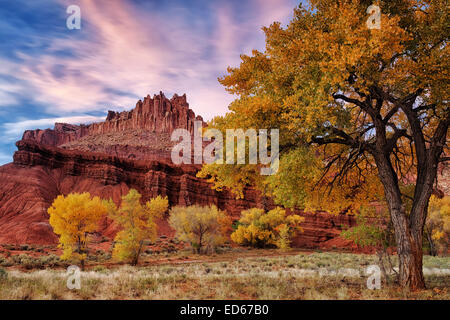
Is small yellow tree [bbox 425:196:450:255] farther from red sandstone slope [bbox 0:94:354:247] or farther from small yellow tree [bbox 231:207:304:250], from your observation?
red sandstone slope [bbox 0:94:354:247]

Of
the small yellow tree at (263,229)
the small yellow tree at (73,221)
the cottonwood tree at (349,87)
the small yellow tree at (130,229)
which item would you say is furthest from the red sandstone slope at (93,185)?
the cottonwood tree at (349,87)

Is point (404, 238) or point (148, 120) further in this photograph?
point (148, 120)

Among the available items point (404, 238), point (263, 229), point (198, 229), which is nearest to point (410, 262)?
point (404, 238)

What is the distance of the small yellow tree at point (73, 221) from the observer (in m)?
23.8

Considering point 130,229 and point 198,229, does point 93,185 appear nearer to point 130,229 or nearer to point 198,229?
point 198,229

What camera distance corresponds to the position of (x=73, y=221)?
79.3 ft

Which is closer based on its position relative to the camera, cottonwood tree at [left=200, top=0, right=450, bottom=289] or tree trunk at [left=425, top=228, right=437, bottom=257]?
cottonwood tree at [left=200, top=0, right=450, bottom=289]

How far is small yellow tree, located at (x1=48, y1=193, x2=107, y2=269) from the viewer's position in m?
23.8

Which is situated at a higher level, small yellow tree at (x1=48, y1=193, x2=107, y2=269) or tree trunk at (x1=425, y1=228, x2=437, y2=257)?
small yellow tree at (x1=48, y1=193, x2=107, y2=269)

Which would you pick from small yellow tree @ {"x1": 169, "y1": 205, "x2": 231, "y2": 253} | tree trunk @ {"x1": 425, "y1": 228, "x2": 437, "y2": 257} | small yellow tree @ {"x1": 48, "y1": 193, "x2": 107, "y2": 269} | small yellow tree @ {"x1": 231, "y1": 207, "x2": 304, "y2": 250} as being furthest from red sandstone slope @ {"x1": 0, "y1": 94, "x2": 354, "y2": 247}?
small yellow tree @ {"x1": 48, "y1": 193, "x2": 107, "y2": 269}

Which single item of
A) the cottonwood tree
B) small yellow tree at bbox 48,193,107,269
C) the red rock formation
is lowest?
small yellow tree at bbox 48,193,107,269

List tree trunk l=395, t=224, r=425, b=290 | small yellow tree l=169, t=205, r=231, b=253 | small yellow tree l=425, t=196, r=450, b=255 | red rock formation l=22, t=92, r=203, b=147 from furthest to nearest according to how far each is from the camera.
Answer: red rock formation l=22, t=92, r=203, b=147 → small yellow tree l=169, t=205, r=231, b=253 → small yellow tree l=425, t=196, r=450, b=255 → tree trunk l=395, t=224, r=425, b=290

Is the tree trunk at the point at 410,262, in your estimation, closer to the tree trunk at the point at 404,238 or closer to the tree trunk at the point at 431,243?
the tree trunk at the point at 404,238
